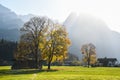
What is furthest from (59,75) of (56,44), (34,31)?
(34,31)

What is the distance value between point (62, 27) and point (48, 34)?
17.4ft

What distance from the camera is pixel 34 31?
9975 centimetres

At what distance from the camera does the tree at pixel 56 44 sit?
9475 centimetres

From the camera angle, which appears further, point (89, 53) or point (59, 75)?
point (89, 53)

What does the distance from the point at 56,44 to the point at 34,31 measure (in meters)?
9.24

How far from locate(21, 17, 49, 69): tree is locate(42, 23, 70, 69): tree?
2958 millimetres

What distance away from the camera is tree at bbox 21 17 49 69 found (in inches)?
3846

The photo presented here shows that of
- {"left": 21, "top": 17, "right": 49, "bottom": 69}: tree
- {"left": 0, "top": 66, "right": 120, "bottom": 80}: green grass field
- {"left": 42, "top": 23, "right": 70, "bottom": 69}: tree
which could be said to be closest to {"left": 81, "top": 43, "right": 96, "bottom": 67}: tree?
{"left": 21, "top": 17, "right": 49, "bottom": 69}: tree

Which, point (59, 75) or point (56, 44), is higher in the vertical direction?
point (56, 44)

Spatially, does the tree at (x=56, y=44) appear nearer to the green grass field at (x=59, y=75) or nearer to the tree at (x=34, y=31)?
the tree at (x=34, y=31)

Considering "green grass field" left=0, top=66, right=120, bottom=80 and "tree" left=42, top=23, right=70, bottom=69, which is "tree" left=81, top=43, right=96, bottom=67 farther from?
"green grass field" left=0, top=66, right=120, bottom=80

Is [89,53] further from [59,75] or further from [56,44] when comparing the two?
[59,75]

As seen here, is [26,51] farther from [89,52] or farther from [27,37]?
[89,52]

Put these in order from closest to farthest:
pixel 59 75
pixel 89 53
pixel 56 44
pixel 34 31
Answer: pixel 59 75, pixel 56 44, pixel 34 31, pixel 89 53
